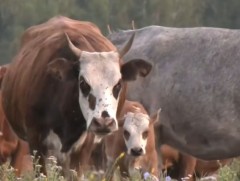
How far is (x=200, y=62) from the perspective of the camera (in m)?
13.7

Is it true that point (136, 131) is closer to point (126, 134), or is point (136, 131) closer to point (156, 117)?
point (126, 134)

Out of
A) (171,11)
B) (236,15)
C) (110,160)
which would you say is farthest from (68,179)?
(171,11)

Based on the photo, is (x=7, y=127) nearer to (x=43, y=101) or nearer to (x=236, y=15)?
(x=43, y=101)

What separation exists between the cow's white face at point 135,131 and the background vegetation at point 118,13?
2550cm

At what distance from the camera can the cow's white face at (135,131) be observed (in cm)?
1451

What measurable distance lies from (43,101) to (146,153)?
10.5 ft

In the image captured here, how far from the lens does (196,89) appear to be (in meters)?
13.6

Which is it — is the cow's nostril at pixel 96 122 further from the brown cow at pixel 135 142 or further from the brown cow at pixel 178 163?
the brown cow at pixel 178 163

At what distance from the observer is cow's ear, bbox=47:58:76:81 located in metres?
11.8

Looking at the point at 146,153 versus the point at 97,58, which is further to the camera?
the point at 146,153

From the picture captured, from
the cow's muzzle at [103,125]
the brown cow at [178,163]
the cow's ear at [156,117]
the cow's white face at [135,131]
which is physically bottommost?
the brown cow at [178,163]

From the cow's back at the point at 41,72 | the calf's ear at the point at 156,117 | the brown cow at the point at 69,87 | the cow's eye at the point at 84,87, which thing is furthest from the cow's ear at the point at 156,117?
the cow's eye at the point at 84,87

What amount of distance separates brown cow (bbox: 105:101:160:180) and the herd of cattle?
13 millimetres

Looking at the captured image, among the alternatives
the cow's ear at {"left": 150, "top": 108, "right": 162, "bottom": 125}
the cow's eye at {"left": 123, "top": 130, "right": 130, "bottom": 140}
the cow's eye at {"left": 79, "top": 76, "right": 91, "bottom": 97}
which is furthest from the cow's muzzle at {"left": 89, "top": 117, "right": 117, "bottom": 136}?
the cow's eye at {"left": 123, "top": 130, "right": 130, "bottom": 140}
